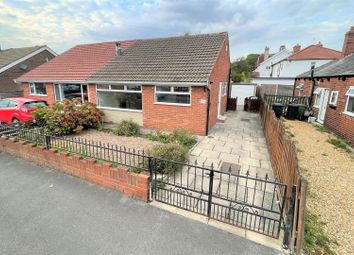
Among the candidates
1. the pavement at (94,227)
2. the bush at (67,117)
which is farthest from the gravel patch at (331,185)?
the bush at (67,117)

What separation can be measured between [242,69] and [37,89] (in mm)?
53502

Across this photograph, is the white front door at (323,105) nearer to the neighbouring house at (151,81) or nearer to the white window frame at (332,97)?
the white window frame at (332,97)

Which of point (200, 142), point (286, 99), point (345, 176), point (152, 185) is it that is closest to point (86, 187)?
point (152, 185)

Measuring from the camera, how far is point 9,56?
21734 mm

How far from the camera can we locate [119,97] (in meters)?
10.7

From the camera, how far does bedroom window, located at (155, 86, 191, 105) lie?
8.86 m

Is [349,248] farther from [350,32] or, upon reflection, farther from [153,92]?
[350,32]

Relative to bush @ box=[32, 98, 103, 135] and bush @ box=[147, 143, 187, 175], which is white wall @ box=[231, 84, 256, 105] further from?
bush @ box=[147, 143, 187, 175]

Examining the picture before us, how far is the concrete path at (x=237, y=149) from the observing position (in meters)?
5.77

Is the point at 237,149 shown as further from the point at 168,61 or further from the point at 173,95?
the point at 168,61

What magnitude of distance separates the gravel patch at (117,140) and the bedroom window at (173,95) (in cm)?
232

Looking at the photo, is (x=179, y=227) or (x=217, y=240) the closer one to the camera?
(x=217, y=240)

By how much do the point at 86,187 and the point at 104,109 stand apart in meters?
7.30

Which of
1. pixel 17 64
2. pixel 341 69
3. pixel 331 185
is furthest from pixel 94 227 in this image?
pixel 17 64
